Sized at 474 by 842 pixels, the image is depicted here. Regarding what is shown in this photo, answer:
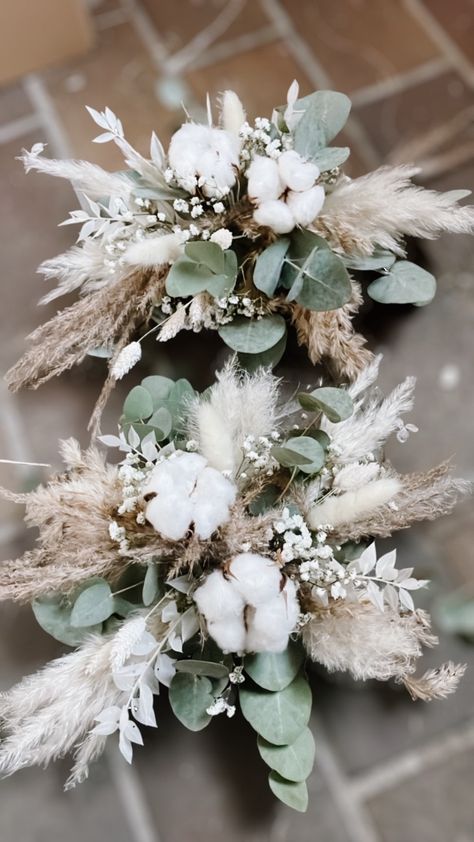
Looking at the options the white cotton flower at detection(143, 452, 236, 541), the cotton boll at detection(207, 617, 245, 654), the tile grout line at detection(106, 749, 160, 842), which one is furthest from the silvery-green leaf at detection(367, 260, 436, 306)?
the tile grout line at detection(106, 749, 160, 842)

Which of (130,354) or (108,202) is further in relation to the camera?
(108,202)

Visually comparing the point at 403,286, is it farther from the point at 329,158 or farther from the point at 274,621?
the point at 274,621

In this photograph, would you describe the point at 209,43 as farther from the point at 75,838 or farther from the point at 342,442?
the point at 75,838

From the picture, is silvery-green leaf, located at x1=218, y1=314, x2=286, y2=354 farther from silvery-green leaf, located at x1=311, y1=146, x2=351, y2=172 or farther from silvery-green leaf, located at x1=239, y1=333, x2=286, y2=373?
silvery-green leaf, located at x1=311, y1=146, x2=351, y2=172

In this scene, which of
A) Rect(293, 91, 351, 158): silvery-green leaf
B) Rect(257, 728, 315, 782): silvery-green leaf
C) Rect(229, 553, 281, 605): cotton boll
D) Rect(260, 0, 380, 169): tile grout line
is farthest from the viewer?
Rect(260, 0, 380, 169): tile grout line

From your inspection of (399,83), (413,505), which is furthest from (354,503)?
(399,83)

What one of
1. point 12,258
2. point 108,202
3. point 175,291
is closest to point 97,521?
point 175,291

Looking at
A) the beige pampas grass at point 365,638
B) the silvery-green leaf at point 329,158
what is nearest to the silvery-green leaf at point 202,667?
the beige pampas grass at point 365,638
